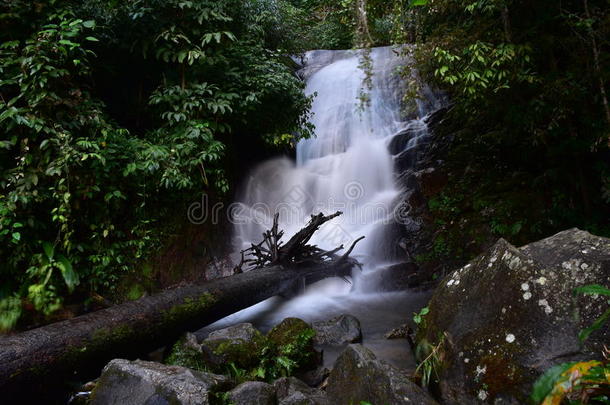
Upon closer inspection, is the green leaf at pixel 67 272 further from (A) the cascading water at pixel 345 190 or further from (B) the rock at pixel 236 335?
(B) the rock at pixel 236 335

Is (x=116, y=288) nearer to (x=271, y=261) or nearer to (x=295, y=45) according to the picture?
(x=271, y=261)

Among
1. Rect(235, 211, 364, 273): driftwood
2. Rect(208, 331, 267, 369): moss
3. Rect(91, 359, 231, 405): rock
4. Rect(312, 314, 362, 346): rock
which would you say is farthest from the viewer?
Rect(235, 211, 364, 273): driftwood

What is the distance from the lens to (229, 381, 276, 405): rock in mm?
2343

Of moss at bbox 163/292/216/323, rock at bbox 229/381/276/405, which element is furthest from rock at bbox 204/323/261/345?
rock at bbox 229/381/276/405

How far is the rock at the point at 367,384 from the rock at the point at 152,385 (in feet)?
2.57

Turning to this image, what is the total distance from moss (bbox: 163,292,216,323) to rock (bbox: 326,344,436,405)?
6.33 feet

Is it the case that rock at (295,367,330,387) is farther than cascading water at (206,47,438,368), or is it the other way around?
cascading water at (206,47,438,368)

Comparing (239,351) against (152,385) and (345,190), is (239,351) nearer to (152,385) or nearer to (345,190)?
(152,385)

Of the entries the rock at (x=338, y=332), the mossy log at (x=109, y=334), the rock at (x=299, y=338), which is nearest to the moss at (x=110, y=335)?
the mossy log at (x=109, y=334)

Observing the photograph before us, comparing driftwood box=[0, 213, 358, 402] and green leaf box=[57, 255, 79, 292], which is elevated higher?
green leaf box=[57, 255, 79, 292]

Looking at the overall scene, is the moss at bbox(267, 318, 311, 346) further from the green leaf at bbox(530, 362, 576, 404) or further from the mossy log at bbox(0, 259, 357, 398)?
the green leaf at bbox(530, 362, 576, 404)

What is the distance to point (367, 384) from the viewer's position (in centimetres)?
224

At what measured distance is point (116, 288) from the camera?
4.84m

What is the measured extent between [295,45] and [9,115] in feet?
27.3
